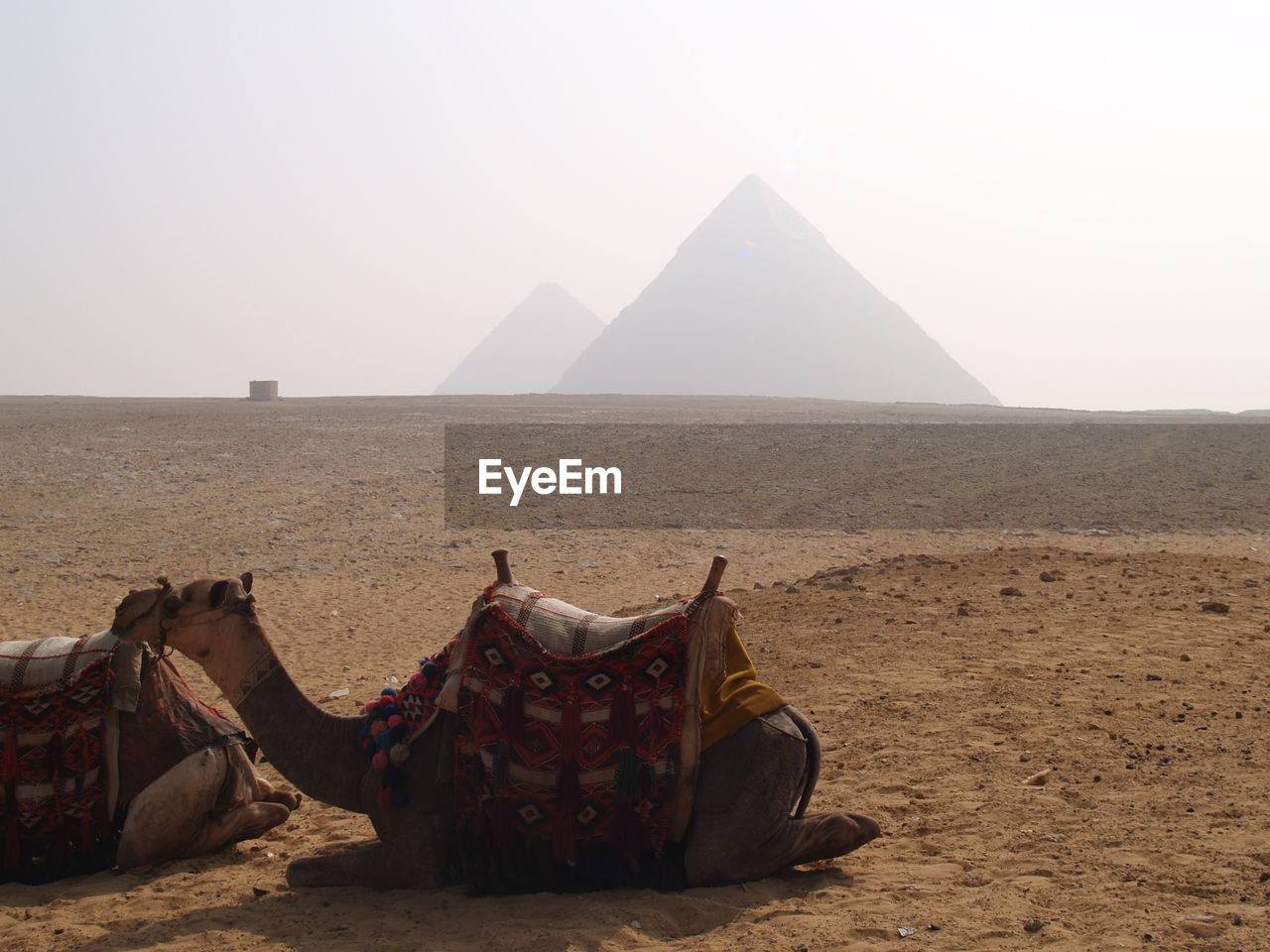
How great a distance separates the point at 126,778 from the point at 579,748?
7.42ft

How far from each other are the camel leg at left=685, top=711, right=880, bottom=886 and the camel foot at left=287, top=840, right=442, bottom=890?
3.97ft

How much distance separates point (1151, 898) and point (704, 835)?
1756mm

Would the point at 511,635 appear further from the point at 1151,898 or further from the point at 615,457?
the point at 615,457

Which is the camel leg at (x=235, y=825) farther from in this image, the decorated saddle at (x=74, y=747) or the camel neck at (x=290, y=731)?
the camel neck at (x=290, y=731)

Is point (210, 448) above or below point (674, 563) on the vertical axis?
above

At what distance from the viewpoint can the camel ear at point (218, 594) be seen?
15.9ft

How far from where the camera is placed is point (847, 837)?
4.67 m

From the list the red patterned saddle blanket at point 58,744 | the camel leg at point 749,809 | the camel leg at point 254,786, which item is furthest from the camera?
the camel leg at point 254,786

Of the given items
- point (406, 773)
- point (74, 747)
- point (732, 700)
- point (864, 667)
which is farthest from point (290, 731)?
point (864, 667)

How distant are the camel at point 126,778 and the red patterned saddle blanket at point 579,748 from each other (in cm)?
139

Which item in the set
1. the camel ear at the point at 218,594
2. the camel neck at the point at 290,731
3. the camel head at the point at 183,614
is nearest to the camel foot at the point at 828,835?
the camel neck at the point at 290,731

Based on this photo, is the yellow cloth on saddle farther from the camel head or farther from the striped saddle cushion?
the camel head

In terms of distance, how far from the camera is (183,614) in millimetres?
4812

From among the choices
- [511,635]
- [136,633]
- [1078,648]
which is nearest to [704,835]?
[511,635]
